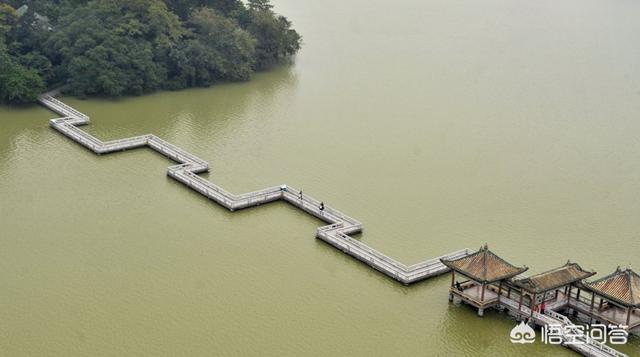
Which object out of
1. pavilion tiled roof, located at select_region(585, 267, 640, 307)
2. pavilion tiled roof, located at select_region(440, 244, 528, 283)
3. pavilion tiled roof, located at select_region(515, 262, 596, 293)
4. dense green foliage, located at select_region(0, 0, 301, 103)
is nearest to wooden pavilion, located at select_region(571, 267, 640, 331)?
pavilion tiled roof, located at select_region(585, 267, 640, 307)

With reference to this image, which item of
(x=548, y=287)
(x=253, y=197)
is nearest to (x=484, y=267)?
(x=548, y=287)

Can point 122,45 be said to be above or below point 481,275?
above

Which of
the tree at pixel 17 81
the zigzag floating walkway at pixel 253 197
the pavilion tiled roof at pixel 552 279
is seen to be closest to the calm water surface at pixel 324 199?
the zigzag floating walkway at pixel 253 197

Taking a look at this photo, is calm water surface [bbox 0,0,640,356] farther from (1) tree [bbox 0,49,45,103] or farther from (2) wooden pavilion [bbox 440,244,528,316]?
→ (1) tree [bbox 0,49,45,103]

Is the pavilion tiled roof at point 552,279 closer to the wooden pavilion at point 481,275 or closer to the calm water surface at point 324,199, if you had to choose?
the wooden pavilion at point 481,275

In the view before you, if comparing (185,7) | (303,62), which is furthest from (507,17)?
(185,7)

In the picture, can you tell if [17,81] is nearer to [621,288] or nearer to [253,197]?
[253,197]

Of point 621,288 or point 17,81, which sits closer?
point 621,288

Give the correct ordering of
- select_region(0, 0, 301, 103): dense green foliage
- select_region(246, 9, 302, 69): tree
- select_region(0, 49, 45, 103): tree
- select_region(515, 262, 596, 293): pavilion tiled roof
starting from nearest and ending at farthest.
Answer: select_region(515, 262, 596, 293): pavilion tiled roof → select_region(0, 49, 45, 103): tree → select_region(0, 0, 301, 103): dense green foliage → select_region(246, 9, 302, 69): tree
